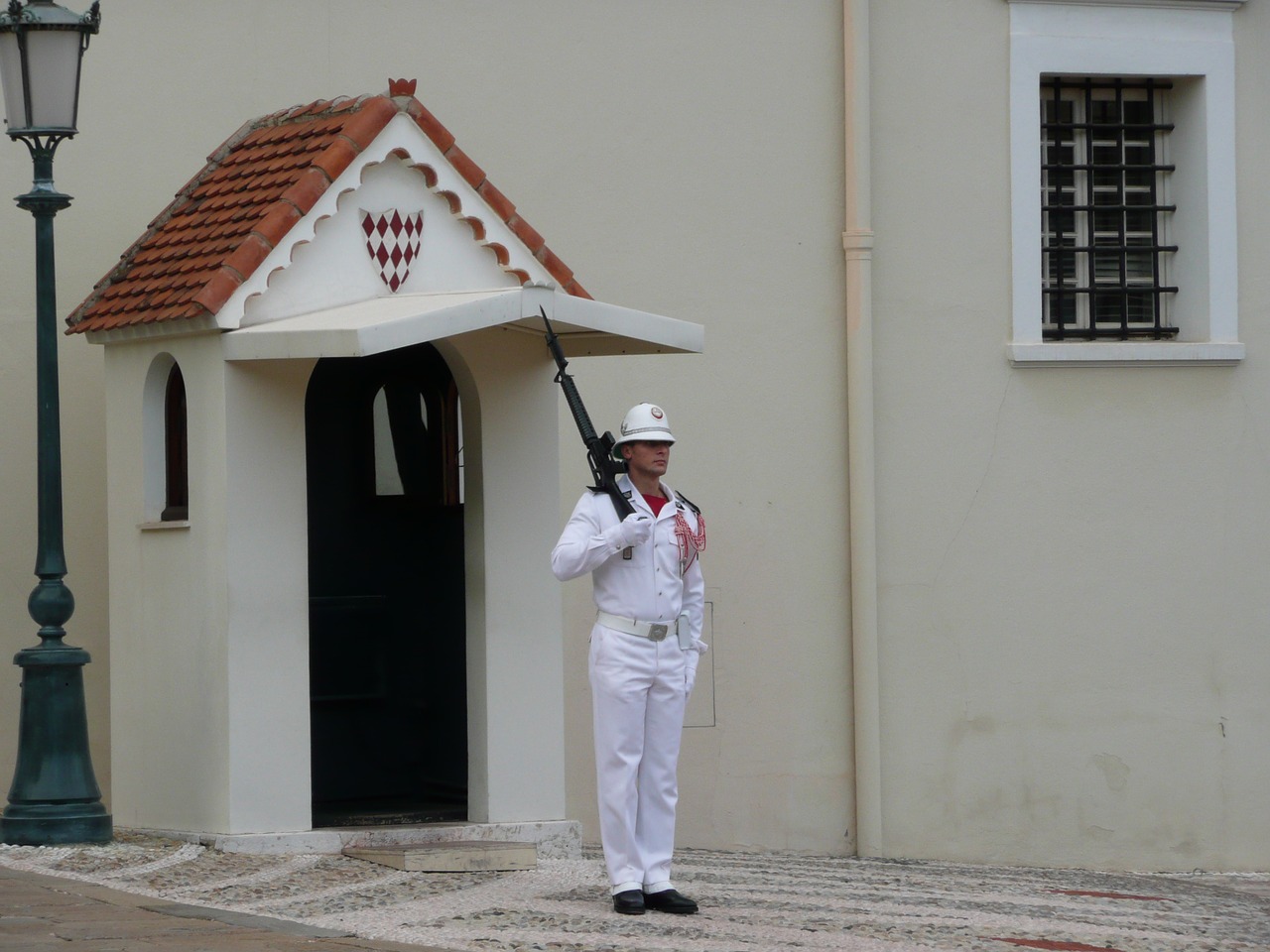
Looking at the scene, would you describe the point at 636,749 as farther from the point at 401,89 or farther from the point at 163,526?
the point at 401,89

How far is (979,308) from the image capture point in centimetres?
1195

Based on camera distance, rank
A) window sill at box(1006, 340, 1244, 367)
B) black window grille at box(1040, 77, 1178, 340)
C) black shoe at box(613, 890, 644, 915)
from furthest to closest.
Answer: black window grille at box(1040, 77, 1178, 340) → window sill at box(1006, 340, 1244, 367) → black shoe at box(613, 890, 644, 915)

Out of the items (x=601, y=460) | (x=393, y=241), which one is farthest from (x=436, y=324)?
(x=393, y=241)

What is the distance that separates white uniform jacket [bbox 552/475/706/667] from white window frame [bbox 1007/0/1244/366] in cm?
471

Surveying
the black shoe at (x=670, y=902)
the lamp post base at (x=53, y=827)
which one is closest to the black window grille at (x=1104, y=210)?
the black shoe at (x=670, y=902)

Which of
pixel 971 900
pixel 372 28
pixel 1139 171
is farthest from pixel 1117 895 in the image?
pixel 372 28

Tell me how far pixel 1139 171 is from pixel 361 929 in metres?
7.69

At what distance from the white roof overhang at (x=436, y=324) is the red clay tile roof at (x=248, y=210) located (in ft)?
1.01

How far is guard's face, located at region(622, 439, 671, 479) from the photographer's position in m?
7.79

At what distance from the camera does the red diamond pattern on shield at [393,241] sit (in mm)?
9164

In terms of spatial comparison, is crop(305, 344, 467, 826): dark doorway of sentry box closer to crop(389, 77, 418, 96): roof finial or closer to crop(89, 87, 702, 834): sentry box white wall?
crop(89, 87, 702, 834): sentry box white wall

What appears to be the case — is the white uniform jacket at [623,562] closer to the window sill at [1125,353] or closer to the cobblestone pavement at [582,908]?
the cobblestone pavement at [582,908]

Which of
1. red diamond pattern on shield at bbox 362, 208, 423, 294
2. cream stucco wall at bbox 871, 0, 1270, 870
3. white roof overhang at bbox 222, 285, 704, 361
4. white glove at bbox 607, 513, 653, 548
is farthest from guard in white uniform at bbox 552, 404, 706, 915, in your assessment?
cream stucco wall at bbox 871, 0, 1270, 870

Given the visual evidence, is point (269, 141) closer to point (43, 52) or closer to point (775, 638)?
point (43, 52)
